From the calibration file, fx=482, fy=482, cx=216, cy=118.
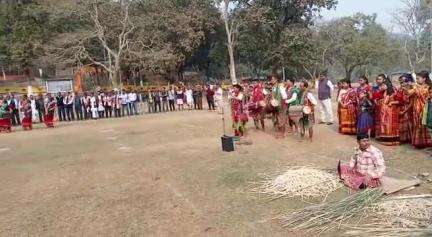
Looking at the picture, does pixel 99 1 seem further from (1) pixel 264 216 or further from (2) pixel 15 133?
(1) pixel 264 216

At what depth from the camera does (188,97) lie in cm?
2553

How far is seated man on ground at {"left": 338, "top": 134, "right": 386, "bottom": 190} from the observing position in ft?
20.9

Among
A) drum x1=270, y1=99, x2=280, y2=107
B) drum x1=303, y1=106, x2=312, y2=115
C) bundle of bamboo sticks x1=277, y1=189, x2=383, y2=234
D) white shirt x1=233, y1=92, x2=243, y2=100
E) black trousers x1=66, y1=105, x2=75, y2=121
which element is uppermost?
white shirt x1=233, y1=92, x2=243, y2=100

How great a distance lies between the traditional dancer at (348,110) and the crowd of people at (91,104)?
7.85 m

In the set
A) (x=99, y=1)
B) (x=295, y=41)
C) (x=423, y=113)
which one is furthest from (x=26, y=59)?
(x=423, y=113)

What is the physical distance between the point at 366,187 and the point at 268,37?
29.4 metres

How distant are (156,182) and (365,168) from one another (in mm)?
3265

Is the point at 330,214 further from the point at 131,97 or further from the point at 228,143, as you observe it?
the point at 131,97

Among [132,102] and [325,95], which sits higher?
[325,95]

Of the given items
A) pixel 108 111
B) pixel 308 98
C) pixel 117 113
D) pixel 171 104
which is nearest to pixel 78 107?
pixel 108 111

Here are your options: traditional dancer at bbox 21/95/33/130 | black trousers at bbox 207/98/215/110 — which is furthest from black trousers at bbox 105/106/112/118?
black trousers at bbox 207/98/215/110

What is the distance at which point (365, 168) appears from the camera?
6.50m

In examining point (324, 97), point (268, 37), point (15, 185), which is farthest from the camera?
point (268, 37)

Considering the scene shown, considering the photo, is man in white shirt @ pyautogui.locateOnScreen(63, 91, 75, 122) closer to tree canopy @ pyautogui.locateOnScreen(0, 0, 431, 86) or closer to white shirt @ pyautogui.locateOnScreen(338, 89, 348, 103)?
tree canopy @ pyautogui.locateOnScreen(0, 0, 431, 86)
